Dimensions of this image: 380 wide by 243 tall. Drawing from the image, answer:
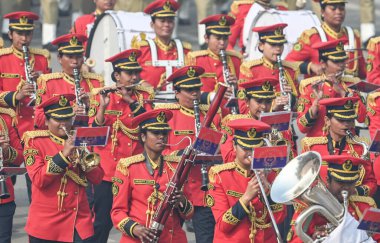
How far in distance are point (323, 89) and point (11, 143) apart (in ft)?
10.3

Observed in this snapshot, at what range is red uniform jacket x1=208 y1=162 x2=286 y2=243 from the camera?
43.5 feet

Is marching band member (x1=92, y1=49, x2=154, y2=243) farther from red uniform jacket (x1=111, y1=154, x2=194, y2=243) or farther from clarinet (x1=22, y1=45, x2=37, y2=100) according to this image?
red uniform jacket (x1=111, y1=154, x2=194, y2=243)

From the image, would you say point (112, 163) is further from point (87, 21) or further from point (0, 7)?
point (0, 7)

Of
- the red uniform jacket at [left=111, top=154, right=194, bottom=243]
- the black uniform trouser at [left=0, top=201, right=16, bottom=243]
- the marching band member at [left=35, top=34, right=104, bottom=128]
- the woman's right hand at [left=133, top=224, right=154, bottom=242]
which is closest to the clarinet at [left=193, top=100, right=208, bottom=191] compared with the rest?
the red uniform jacket at [left=111, top=154, right=194, bottom=243]

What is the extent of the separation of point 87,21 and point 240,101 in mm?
4026

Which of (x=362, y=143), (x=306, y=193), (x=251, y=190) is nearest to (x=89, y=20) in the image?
(x=362, y=143)

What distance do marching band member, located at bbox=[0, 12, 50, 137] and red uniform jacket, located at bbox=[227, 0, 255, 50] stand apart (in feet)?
11.2

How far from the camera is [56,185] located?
1435 centimetres

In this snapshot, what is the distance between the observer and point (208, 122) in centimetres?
1390

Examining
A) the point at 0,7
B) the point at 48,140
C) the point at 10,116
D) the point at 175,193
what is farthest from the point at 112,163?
the point at 0,7

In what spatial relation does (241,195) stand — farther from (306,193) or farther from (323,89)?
(323,89)

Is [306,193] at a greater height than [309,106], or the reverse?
[306,193]

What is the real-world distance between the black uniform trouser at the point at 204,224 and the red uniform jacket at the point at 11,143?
1.68 metres

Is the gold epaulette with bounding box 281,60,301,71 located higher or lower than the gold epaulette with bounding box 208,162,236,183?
lower
